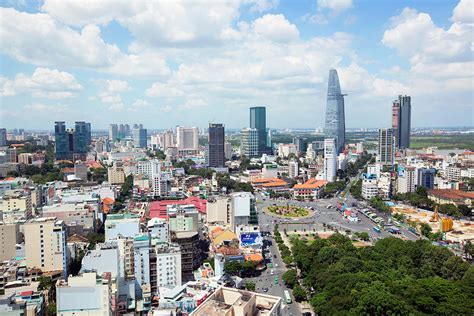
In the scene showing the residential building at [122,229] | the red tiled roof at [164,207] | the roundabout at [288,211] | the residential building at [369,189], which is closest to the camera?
the residential building at [122,229]

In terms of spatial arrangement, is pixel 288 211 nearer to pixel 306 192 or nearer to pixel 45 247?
pixel 306 192

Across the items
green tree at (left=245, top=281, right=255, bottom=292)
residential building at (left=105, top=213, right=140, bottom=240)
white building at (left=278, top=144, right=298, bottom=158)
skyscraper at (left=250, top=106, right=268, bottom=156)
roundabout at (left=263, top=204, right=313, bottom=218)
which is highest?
skyscraper at (left=250, top=106, right=268, bottom=156)

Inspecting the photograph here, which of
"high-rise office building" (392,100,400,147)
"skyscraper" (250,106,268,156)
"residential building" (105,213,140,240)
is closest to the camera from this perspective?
"residential building" (105,213,140,240)

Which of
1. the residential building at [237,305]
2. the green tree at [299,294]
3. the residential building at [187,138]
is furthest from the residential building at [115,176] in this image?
the residential building at [237,305]

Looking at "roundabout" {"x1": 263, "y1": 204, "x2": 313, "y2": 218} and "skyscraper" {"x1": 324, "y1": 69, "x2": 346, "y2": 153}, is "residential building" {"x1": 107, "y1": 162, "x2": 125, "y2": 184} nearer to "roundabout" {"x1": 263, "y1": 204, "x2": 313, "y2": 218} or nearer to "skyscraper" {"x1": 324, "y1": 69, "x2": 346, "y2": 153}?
"roundabout" {"x1": 263, "y1": 204, "x2": 313, "y2": 218}

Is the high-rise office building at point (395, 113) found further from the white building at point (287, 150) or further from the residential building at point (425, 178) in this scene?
the residential building at point (425, 178)

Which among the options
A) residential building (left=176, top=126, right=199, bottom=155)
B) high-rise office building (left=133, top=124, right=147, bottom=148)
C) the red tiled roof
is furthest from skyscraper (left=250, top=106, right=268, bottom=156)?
the red tiled roof
